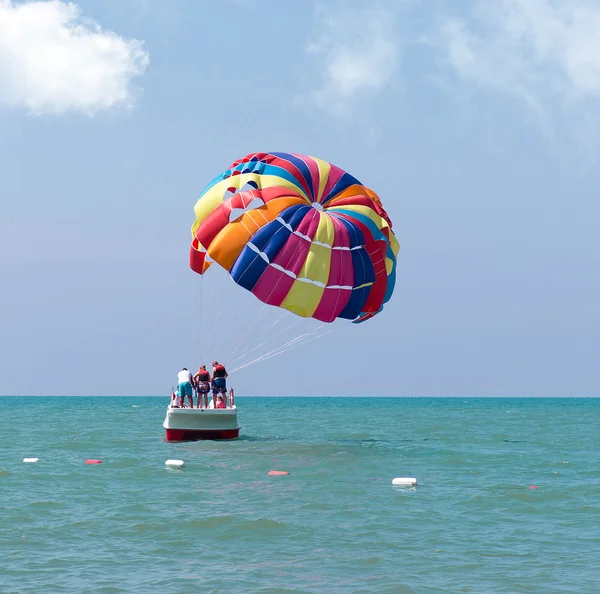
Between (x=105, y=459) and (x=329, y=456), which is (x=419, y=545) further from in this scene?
(x=105, y=459)

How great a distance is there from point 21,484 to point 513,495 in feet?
35.0

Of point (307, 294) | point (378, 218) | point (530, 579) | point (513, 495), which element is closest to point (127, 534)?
point (530, 579)

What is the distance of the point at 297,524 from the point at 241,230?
10.5 m

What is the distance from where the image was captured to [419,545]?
1395 centimetres

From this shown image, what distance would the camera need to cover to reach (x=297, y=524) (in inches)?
601

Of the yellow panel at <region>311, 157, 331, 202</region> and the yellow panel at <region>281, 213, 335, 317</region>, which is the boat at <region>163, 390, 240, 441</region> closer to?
the yellow panel at <region>281, 213, 335, 317</region>

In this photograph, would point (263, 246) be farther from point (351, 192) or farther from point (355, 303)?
point (351, 192)

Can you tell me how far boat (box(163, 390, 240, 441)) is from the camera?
27.2m

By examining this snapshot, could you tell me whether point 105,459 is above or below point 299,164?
below

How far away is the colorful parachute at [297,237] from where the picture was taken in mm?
23938

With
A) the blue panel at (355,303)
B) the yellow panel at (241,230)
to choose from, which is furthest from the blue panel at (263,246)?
the blue panel at (355,303)

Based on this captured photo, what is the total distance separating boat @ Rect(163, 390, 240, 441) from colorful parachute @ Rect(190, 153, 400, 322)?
4.83 metres

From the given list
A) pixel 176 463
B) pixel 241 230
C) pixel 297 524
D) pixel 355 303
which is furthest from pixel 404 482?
pixel 241 230

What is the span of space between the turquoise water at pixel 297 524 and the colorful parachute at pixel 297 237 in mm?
4462
